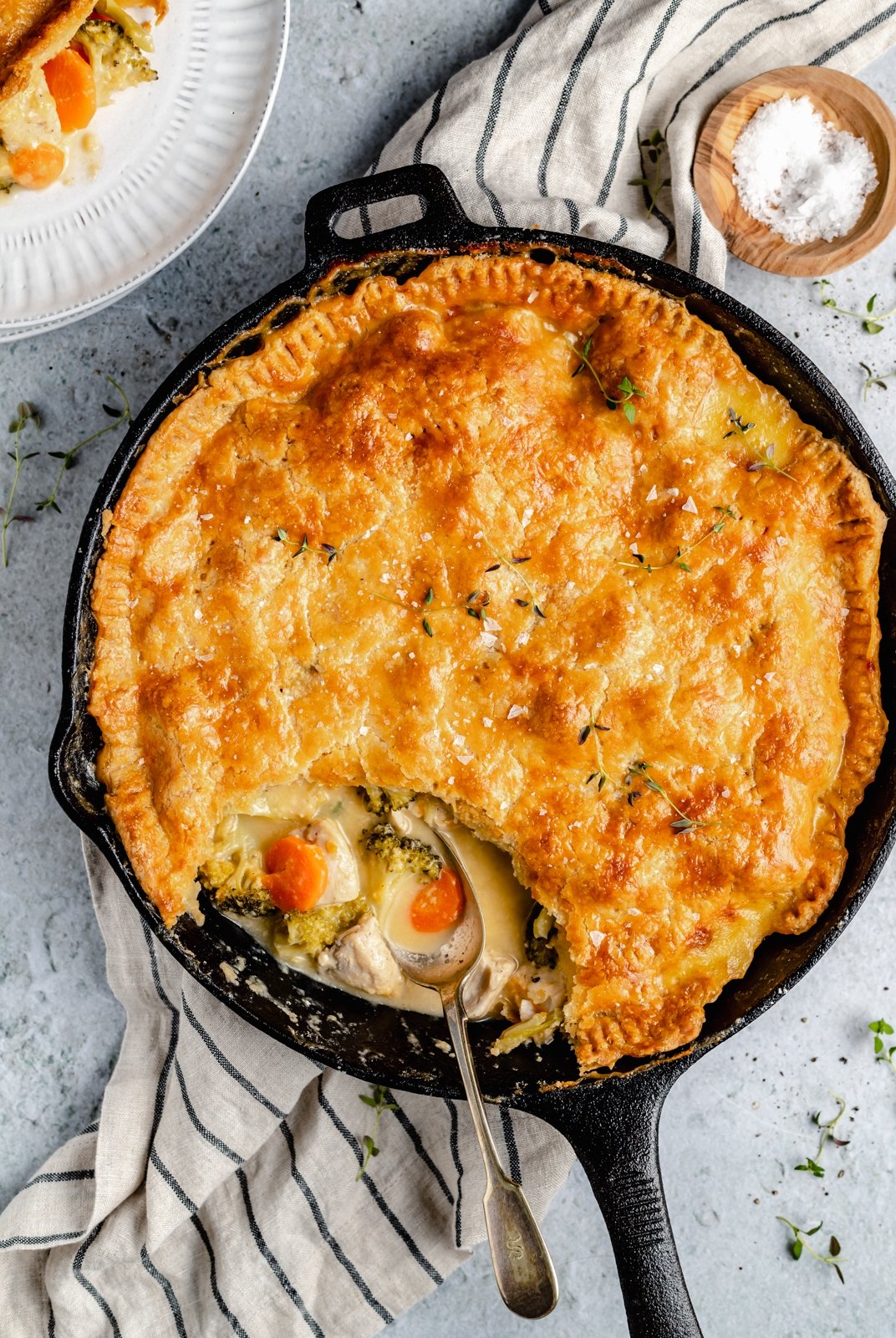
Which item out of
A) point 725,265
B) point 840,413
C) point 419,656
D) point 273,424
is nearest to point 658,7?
point 725,265

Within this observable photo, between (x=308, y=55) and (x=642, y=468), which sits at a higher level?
(x=308, y=55)

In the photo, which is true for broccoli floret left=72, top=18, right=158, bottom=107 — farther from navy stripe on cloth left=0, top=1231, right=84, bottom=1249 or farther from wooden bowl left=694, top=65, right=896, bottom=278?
navy stripe on cloth left=0, top=1231, right=84, bottom=1249

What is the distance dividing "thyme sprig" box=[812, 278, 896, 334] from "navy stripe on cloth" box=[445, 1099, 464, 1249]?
2602mm

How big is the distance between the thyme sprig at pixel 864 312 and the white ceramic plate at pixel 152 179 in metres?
1.71

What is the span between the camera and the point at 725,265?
3.27 meters

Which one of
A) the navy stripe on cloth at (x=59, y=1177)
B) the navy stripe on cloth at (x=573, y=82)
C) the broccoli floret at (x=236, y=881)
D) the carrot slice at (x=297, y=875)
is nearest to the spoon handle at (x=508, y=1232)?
the carrot slice at (x=297, y=875)

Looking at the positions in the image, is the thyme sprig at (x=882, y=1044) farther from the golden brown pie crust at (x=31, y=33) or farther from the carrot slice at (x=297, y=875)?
the golden brown pie crust at (x=31, y=33)

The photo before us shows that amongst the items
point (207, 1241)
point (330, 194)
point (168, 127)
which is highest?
point (168, 127)

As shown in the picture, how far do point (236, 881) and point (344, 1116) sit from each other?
89cm

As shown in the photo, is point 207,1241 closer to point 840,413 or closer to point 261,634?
point 261,634

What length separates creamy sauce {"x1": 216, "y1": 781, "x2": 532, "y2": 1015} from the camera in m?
2.91

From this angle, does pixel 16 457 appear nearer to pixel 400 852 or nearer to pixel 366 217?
pixel 366 217

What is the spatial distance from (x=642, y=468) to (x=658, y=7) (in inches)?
53.8

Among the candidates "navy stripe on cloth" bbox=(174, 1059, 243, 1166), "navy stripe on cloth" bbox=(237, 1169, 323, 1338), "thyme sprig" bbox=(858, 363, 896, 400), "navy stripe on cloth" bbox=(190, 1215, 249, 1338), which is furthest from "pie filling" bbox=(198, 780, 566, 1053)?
"thyme sprig" bbox=(858, 363, 896, 400)
